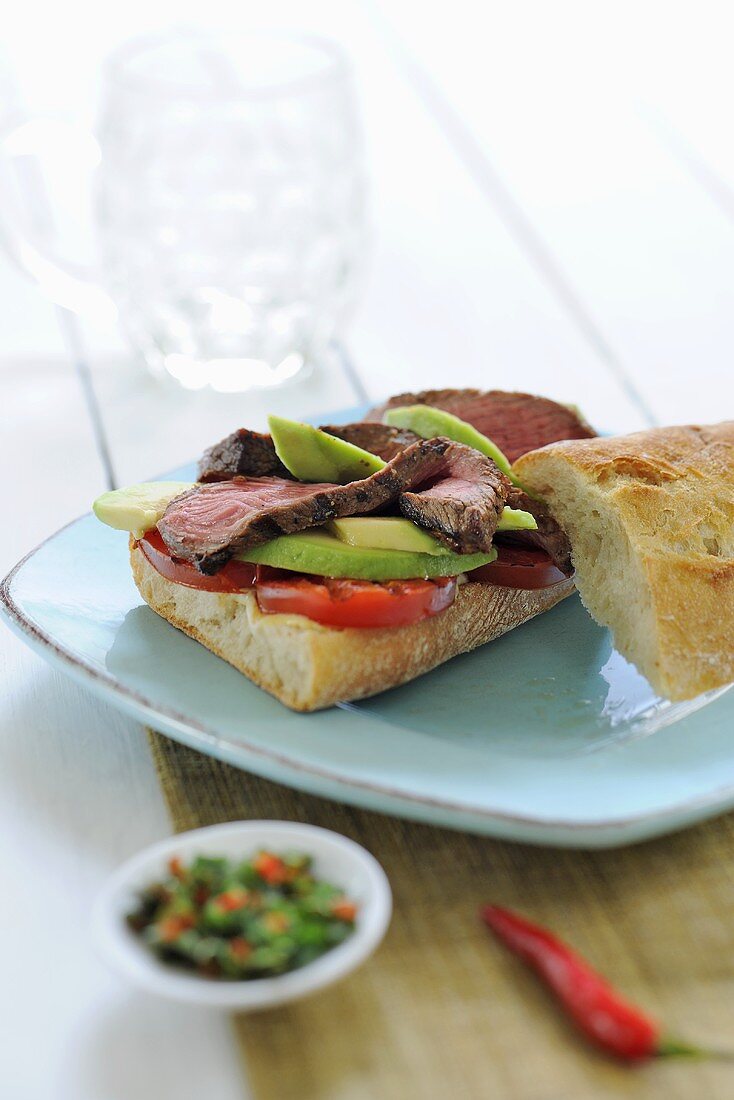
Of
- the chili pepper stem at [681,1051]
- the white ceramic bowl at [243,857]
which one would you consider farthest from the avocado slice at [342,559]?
the chili pepper stem at [681,1051]

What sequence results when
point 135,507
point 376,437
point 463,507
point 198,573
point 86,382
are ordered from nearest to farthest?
point 463,507 < point 198,573 < point 135,507 < point 376,437 < point 86,382

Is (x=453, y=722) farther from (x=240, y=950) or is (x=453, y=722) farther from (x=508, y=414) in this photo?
(x=508, y=414)

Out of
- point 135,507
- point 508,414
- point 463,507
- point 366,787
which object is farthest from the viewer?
point 508,414

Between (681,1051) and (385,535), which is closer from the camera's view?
(681,1051)

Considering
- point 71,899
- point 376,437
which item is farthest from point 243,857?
point 376,437

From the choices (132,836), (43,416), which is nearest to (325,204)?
(43,416)

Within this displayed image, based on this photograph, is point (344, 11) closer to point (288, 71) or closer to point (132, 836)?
point (288, 71)
